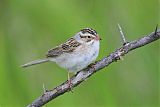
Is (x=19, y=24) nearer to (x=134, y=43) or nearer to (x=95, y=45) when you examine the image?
(x=95, y=45)

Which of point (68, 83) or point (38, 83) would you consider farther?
point (38, 83)

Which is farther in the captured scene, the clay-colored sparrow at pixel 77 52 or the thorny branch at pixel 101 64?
the clay-colored sparrow at pixel 77 52

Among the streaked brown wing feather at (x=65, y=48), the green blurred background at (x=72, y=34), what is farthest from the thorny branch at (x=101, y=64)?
the streaked brown wing feather at (x=65, y=48)

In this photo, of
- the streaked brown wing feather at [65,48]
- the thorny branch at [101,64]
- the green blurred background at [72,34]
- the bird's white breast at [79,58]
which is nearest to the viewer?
the thorny branch at [101,64]

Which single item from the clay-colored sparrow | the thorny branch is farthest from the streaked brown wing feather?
the thorny branch

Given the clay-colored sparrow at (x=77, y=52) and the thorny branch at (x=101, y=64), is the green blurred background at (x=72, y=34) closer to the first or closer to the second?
the clay-colored sparrow at (x=77, y=52)

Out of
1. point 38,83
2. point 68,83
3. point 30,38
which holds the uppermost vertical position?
point 30,38

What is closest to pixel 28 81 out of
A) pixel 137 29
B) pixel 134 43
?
pixel 137 29
